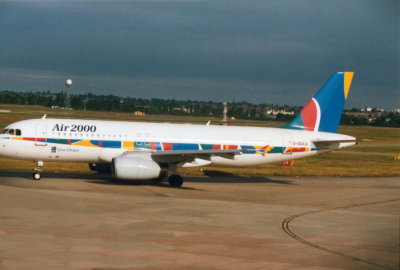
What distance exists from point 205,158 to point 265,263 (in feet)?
61.4

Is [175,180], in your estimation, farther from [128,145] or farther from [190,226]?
[190,226]

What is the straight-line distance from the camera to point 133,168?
3303 centimetres

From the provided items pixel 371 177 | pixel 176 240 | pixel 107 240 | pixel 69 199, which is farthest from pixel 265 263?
pixel 371 177

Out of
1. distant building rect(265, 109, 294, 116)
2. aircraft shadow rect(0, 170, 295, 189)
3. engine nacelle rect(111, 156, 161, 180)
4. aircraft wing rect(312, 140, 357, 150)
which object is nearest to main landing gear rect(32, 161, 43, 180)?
aircraft shadow rect(0, 170, 295, 189)

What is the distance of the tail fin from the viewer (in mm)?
40031

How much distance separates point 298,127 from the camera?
40.3m

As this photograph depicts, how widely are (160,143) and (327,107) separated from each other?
1186cm

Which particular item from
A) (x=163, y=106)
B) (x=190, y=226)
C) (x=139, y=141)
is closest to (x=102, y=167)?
(x=139, y=141)

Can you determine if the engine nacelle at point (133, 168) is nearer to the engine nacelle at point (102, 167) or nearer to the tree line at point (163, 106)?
the engine nacelle at point (102, 167)

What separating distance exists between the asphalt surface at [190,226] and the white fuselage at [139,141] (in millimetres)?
1714

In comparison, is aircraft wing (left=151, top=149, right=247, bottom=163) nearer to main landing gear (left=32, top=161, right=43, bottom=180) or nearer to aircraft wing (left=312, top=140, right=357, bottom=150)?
main landing gear (left=32, top=161, right=43, bottom=180)

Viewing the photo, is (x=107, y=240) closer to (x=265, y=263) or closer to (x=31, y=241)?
(x=31, y=241)

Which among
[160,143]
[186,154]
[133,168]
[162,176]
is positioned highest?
[160,143]

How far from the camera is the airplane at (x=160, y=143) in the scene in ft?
114
